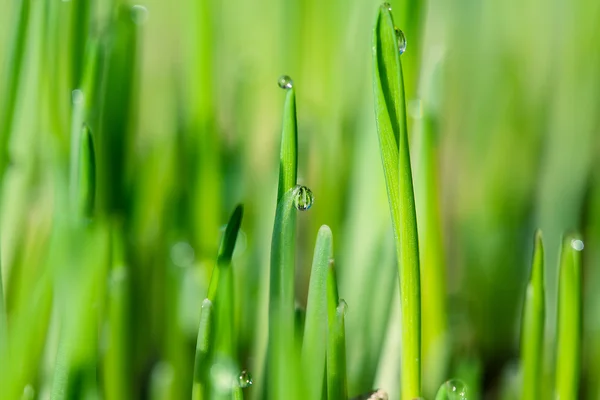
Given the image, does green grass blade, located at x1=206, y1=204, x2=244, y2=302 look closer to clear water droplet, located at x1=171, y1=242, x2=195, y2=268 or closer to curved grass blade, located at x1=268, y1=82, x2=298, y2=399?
curved grass blade, located at x1=268, y1=82, x2=298, y2=399

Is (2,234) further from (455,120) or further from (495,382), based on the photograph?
(455,120)

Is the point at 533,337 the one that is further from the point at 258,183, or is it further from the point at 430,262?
the point at 258,183

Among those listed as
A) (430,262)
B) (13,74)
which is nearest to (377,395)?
(430,262)

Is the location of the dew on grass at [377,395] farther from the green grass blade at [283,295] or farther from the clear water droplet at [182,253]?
the clear water droplet at [182,253]

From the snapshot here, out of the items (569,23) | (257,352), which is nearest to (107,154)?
(257,352)

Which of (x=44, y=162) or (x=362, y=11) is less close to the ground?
(x=362, y=11)
